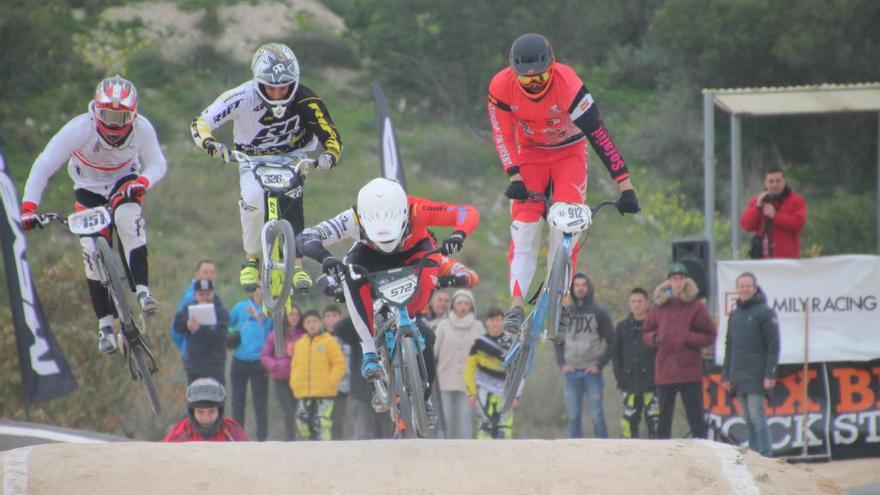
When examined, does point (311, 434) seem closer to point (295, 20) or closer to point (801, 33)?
point (801, 33)

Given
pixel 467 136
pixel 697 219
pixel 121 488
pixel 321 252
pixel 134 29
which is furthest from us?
pixel 134 29

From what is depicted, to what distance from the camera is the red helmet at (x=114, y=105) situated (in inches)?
424

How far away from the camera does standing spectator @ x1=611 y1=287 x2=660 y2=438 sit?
1416cm

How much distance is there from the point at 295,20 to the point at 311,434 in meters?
26.5

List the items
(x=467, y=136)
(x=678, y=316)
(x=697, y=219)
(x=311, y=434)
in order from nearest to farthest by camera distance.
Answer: (x=678, y=316)
(x=311, y=434)
(x=697, y=219)
(x=467, y=136)

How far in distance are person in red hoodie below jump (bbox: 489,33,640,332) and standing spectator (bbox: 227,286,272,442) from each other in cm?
495

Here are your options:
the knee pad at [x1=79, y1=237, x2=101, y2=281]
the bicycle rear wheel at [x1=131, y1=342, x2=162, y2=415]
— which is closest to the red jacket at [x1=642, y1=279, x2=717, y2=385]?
the bicycle rear wheel at [x1=131, y1=342, x2=162, y2=415]

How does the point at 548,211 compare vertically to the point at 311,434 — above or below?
above

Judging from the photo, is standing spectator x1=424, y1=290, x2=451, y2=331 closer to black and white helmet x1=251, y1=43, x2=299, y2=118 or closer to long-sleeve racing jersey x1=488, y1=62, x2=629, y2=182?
long-sleeve racing jersey x1=488, y1=62, x2=629, y2=182

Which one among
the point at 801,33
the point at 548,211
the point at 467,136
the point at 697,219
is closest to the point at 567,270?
the point at 548,211

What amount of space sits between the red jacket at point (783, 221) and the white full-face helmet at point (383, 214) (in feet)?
20.8

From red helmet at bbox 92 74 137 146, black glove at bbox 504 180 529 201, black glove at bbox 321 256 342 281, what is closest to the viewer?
black glove at bbox 321 256 342 281

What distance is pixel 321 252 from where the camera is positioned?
995 cm

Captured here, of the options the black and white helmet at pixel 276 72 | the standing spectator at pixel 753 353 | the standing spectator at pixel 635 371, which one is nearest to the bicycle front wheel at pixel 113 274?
the black and white helmet at pixel 276 72
